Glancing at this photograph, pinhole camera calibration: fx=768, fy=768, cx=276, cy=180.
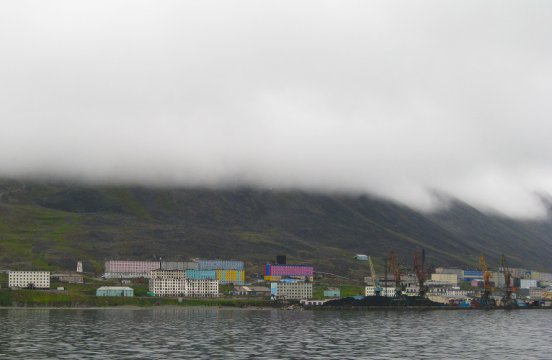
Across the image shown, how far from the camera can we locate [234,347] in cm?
13062

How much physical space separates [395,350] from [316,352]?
1474cm

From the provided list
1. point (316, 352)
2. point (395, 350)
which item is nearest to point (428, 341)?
point (395, 350)

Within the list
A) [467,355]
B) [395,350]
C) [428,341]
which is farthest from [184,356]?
[428,341]

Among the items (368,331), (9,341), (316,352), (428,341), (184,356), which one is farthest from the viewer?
(368,331)

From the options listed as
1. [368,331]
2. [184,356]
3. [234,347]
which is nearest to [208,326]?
[368,331]

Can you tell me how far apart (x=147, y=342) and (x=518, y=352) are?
64040mm

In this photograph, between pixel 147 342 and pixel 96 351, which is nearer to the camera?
pixel 96 351

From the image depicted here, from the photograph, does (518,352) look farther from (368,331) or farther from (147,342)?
(147,342)

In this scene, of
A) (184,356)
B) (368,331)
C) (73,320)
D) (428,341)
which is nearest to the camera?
(184,356)

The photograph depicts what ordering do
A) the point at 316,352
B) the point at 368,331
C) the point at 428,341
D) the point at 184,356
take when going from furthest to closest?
the point at 368,331 < the point at 428,341 < the point at 316,352 < the point at 184,356

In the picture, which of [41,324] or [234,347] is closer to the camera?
[234,347]

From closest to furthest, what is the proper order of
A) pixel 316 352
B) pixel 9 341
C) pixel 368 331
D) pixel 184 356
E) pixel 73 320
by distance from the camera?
pixel 184 356
pixel 316 352
pixel 9 341
pixel 368 331
pixel 73 320

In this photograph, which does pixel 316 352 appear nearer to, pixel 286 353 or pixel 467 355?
pixel 286 353

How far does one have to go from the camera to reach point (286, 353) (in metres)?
122
